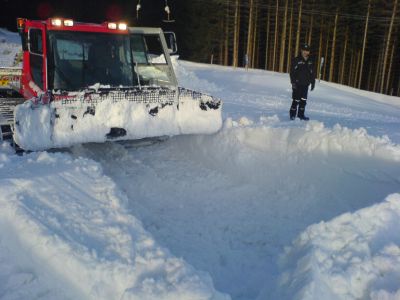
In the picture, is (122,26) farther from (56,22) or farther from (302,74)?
(302,74)

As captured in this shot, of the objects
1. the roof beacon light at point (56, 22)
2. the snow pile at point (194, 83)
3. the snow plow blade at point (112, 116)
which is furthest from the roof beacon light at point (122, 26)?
the snow pile at point (194, 83)

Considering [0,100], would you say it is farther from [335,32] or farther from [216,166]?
[335,32]

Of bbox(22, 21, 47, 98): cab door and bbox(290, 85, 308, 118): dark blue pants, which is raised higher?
bbox(22, 21, 47, 98): cab door

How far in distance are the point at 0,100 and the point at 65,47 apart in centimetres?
192

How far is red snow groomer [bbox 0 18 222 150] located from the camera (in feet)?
20.8

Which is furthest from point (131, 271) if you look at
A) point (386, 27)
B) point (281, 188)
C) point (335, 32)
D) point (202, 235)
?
point (335, 32)

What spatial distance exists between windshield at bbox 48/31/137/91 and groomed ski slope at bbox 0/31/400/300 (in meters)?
1.21

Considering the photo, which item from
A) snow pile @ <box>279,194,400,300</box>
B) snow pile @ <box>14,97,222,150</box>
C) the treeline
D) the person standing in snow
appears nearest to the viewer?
snow pile @ <box>279,194,400,300</box>

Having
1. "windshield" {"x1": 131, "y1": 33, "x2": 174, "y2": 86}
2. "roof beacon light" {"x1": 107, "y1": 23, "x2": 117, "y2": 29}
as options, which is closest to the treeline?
"windshield" {"x1": 131, "y1": 33, "x2": 174, "y2": 86}

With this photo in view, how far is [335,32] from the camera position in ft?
122

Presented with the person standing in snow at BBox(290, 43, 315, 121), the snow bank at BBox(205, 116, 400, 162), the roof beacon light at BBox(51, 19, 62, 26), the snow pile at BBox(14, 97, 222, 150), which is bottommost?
the snow bank at BBox(205, 116, 400, 162)

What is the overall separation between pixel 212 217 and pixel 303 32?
38.3 metres

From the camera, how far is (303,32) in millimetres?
40406

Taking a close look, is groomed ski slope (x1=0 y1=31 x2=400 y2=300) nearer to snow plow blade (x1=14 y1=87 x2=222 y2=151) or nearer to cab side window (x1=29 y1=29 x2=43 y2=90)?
snow plow blade (x1=14 y1=87 x2=222 y2=151)
